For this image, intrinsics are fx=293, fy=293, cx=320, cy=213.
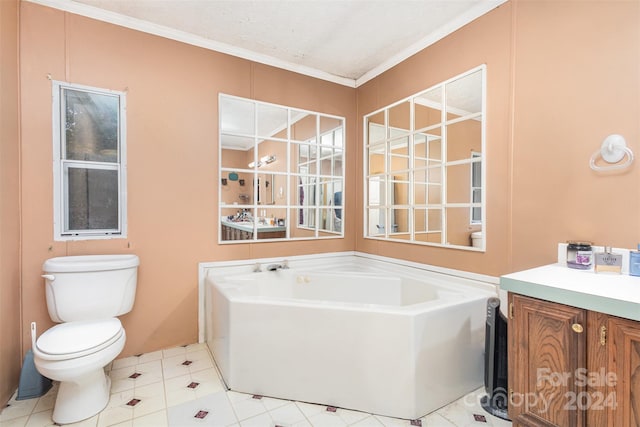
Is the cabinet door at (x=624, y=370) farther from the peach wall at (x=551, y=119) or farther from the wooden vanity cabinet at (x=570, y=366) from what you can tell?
the peach wall at (x=551, y=119)

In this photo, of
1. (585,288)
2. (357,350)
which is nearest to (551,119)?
(585,288)

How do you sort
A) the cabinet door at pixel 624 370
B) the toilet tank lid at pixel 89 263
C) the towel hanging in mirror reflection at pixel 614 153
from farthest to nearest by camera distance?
the toilet tank lid at pixel 89 263 → the towel hanging in mirror reflection at pixel 614 153 → the cabinet door at pixel 624 370

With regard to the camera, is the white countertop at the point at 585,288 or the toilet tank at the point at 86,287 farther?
the toilet tank at the point at 86,287

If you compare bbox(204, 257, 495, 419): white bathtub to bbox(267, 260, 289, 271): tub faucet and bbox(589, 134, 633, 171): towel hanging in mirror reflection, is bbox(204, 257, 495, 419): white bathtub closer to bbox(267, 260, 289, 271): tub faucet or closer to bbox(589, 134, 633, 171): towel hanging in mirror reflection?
bbox(267, 260, 289, 271): tub faucet

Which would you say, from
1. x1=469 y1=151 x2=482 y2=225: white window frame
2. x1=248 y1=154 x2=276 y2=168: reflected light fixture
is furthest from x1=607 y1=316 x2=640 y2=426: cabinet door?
x1=248 y1=154 x2=276 y2=168: reflected light fixture

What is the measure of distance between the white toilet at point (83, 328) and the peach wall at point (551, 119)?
234 cm

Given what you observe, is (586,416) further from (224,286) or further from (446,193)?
(224,286)

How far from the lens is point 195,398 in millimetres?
1771

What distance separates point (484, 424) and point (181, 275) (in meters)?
2.29

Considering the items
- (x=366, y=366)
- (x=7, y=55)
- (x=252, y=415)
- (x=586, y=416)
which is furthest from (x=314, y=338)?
(x=7, y=55)

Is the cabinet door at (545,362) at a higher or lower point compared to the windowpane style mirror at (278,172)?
lower

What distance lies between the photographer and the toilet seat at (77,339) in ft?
4.83

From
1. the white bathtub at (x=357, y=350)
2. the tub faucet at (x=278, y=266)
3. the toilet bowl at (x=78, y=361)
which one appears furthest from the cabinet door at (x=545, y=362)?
the toilet bowl at (x=78, y=361)

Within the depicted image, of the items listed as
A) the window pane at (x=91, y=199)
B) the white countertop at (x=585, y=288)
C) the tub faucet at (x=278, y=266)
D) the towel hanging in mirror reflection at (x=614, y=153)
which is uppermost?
the towel hanging in mirror reflection at (x=614, y=153)
